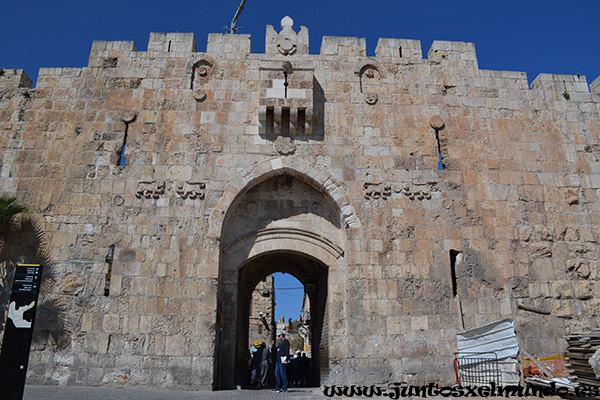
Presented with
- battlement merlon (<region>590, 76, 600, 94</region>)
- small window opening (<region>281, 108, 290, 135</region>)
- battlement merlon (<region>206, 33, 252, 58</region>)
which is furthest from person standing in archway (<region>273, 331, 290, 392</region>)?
battlement merlon (<region>590, 76, 600, 94</region>)

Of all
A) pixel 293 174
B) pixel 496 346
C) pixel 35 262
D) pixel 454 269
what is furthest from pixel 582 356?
pixel 35 262

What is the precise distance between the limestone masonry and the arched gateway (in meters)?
0.04

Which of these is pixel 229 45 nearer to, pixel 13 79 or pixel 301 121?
pixel 301 121

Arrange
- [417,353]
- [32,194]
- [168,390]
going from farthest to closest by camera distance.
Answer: [32,194] < [417,353] < [168,390]

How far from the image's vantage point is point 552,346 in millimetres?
8641

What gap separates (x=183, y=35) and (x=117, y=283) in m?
5.49

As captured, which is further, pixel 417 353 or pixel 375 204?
pixel 375 204

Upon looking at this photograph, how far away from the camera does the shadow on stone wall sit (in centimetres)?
823

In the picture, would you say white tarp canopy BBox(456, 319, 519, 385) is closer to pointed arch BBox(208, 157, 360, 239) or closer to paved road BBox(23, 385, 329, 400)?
paved road BBox(23, 385, 329, 400)

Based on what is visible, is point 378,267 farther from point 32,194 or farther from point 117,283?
point 32,194

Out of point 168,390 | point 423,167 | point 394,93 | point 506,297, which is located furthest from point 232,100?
point 506,297

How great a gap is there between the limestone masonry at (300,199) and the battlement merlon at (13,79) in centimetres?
5

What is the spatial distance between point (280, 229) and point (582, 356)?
5.63 meters

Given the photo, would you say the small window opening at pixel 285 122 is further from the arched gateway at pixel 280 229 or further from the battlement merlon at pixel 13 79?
the battlement merlon at pixel 13 79
